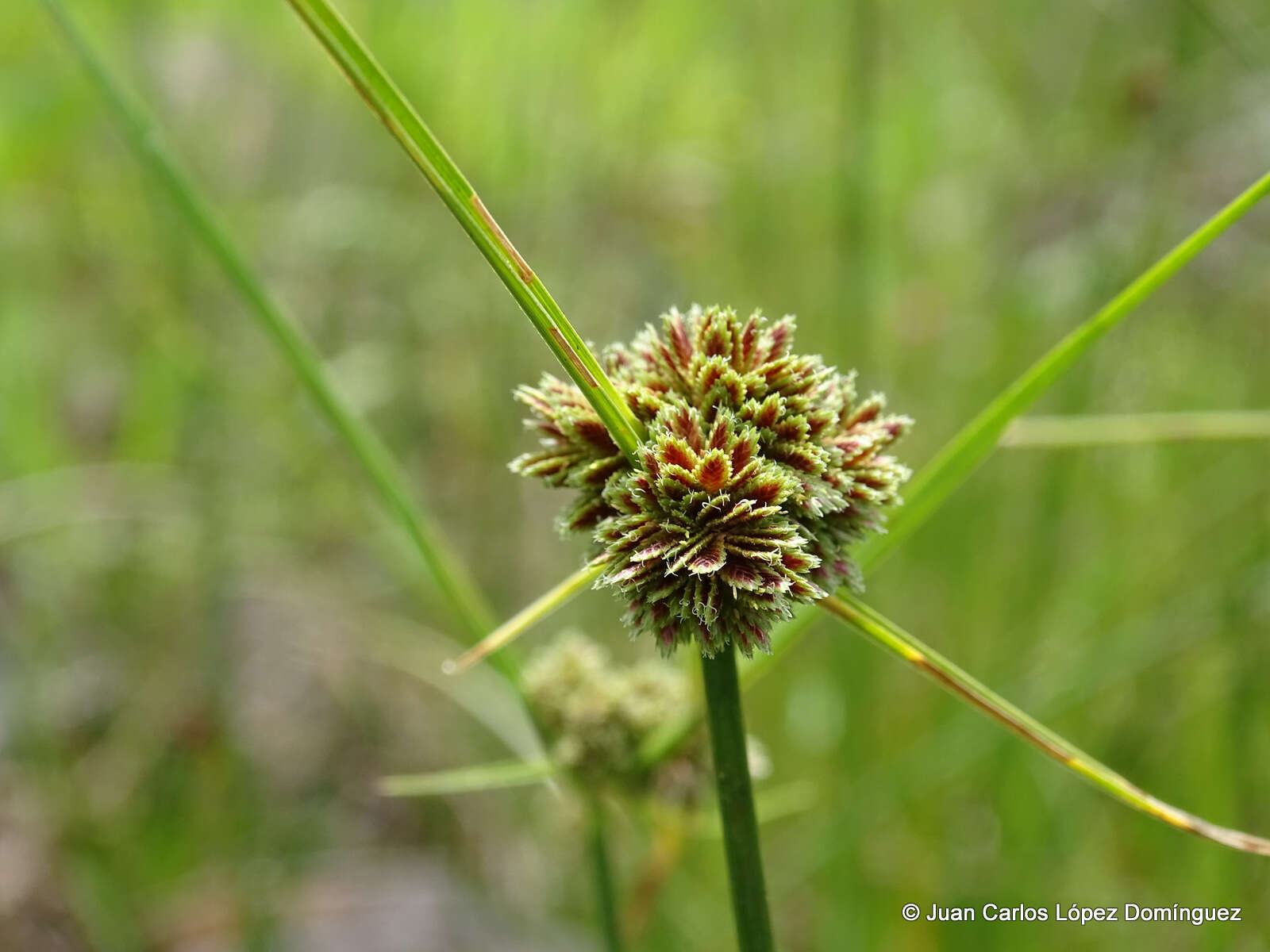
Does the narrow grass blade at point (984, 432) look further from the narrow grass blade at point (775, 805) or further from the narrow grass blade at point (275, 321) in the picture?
the narrow grass blade at point (275, 321)

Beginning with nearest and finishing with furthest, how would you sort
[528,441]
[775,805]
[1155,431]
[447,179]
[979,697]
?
[447,179]
[979,697]
[1155,431]
[775,805]
[528,441]

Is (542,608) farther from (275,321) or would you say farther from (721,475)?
(275,321)

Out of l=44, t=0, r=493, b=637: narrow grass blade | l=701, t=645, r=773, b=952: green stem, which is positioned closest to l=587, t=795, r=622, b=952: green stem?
l=44, t=0, r=493, b=637: narrow grass blade

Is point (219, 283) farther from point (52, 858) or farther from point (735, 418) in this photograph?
point (735, 418)

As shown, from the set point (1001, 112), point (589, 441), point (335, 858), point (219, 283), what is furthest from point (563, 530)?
point (1001, 112)

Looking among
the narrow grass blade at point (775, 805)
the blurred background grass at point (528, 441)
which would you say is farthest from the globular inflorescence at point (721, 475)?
the blurred background grass at point (528, 441)

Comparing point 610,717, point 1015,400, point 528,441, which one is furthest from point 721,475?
point 528,441

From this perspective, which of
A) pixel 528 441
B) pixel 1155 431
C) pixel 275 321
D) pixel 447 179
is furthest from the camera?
pixel 528 441
